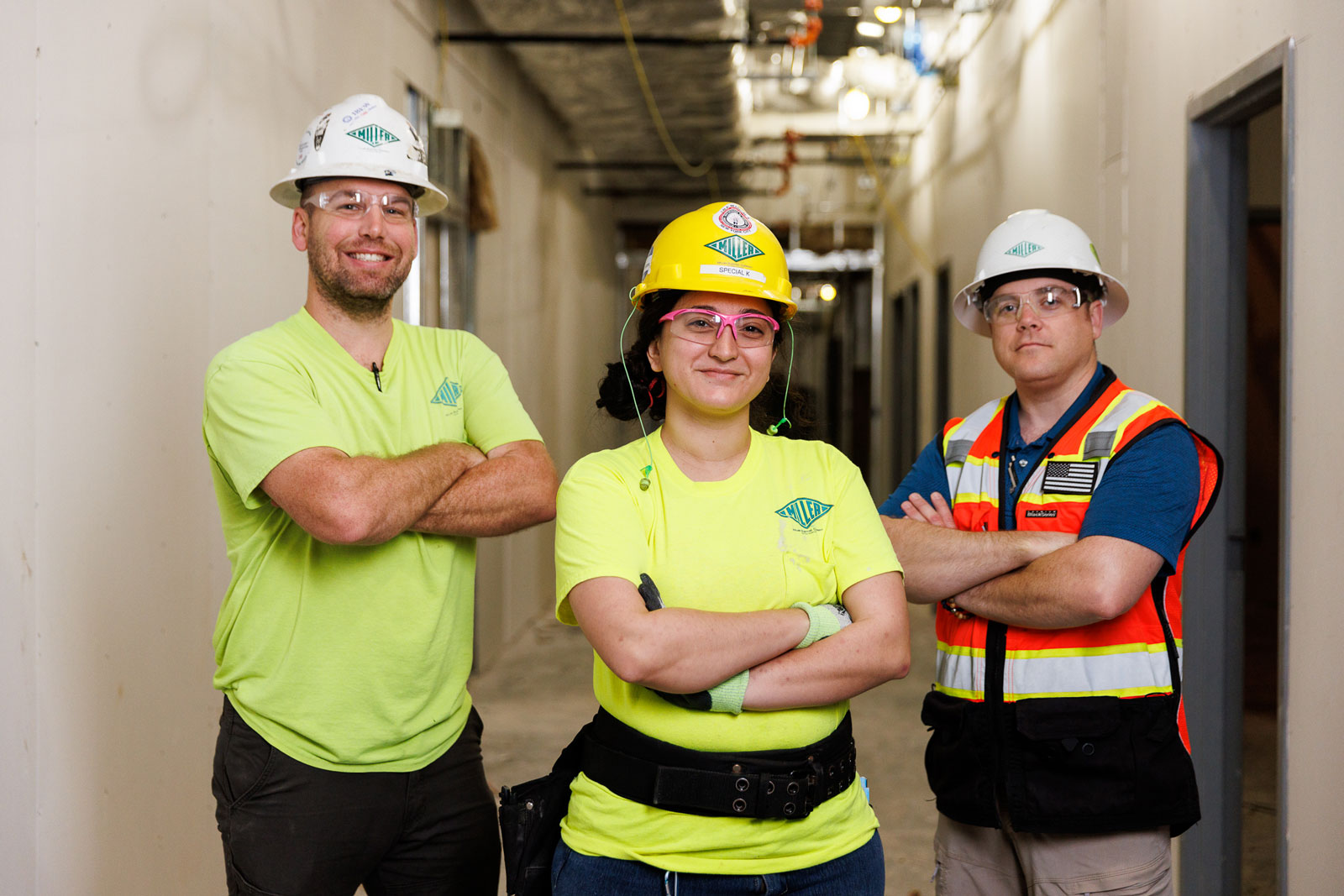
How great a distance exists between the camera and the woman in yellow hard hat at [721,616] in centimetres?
144

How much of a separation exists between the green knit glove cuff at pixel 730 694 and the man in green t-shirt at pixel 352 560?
550mm

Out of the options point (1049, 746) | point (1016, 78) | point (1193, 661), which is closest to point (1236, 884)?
point (1193, 661)

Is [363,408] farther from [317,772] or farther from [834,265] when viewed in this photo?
[834,265]

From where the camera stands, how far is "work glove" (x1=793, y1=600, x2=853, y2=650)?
150 cm

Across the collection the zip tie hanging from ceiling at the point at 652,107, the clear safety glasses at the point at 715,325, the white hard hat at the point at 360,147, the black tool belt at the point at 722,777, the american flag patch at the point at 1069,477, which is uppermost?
the zip tie hanging from ceiling at the point at 652,107

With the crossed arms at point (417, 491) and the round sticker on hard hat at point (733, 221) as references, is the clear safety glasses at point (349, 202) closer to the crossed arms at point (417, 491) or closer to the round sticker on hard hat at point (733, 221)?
the crossed arms at point (417, 491)

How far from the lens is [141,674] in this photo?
8.66 ft

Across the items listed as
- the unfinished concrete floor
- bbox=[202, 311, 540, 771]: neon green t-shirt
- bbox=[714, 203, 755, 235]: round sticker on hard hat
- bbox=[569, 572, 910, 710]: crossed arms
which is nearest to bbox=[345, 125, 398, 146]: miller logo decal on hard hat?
bbox=[202, 311, 540, 771]: neon green t-shirt

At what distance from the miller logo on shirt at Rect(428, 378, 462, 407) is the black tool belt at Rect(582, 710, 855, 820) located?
718 mm

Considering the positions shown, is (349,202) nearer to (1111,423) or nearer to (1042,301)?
(1042,301)

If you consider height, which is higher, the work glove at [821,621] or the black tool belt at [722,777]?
the work glove at [821,621]

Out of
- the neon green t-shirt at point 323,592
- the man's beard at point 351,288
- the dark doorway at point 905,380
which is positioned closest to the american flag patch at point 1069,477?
the neon green t-shirt at point 323,592

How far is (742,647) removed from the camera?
144cm

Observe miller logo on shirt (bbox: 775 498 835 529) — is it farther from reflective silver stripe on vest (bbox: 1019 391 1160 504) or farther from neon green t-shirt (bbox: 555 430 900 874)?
reflective silver stripe on vest (bbox: 1019 391 1160 504)
